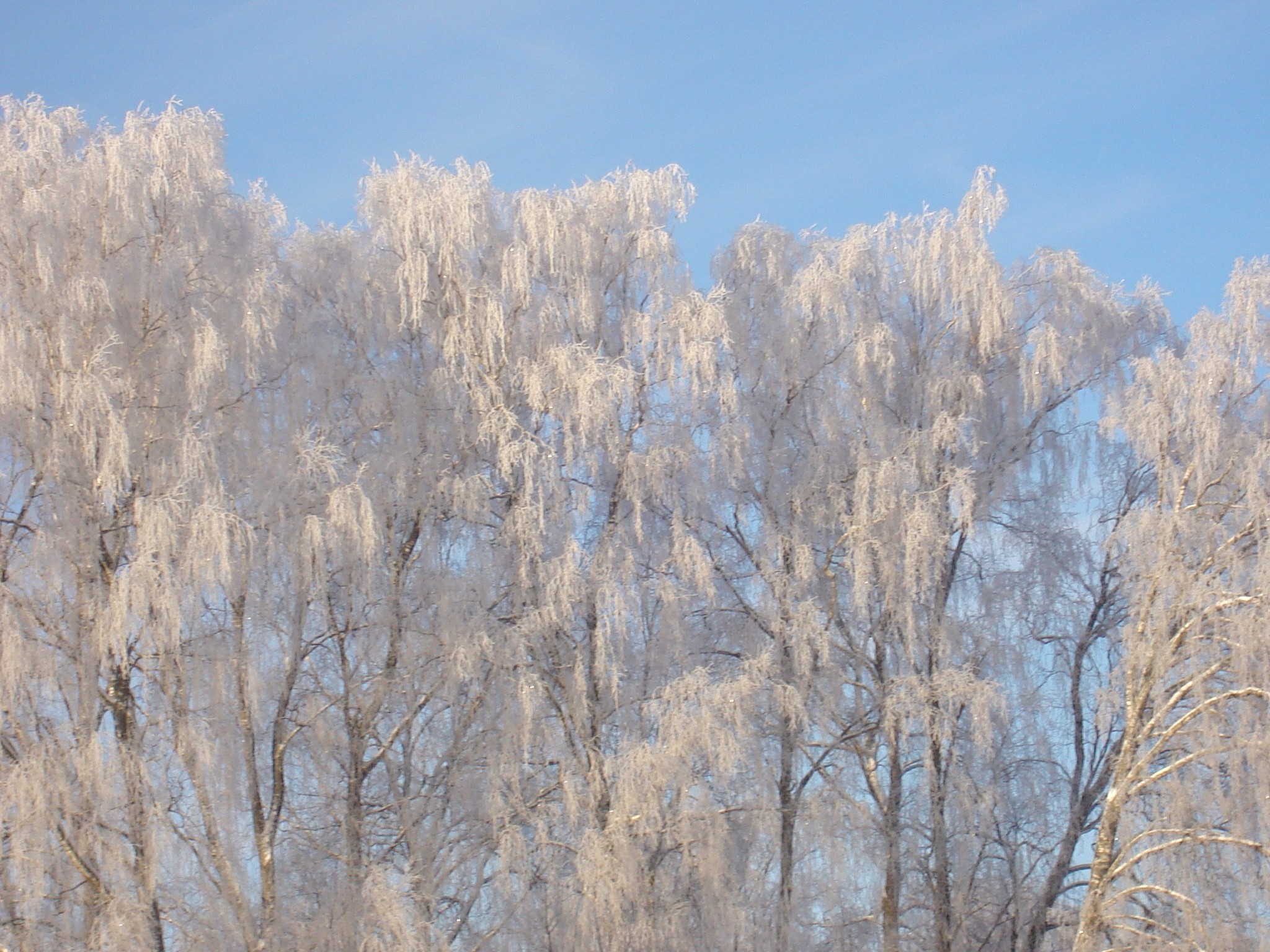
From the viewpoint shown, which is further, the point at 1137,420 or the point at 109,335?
the point at 1137,420

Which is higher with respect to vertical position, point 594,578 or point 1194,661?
point 594,578

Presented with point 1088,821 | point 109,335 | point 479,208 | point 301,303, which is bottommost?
point 1088,821

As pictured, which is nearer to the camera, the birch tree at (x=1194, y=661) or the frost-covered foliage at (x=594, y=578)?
the frost-covered foliage at (x=594, y=578)

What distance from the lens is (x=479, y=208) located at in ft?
49.2

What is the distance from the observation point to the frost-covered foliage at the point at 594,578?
11.7m

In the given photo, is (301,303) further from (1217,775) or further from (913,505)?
(1217,775)

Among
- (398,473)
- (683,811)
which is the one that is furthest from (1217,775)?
(398,473)

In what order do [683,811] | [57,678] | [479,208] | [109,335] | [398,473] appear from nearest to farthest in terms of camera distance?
1. [57,678]
2. [109,335]
3. [683,811]
4. [398,473]
5. [479,208]

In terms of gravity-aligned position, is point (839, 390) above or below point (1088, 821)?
above

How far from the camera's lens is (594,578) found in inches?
534

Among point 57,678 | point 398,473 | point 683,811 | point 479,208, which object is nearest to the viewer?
point 57,678

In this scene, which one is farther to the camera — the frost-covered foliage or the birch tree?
the birch tree

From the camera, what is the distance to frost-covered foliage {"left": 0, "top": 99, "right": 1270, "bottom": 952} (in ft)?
38.4

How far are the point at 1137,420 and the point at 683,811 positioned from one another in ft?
20.1
